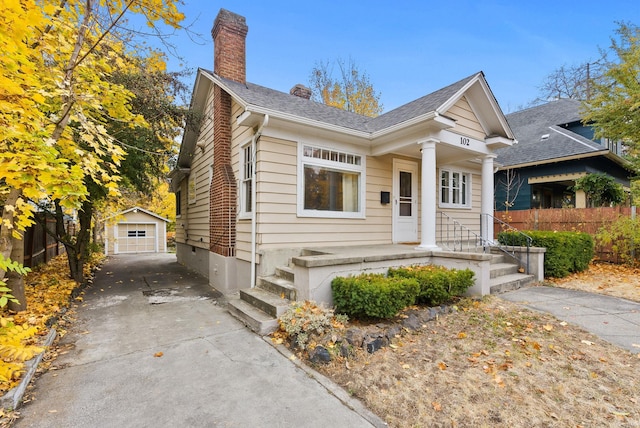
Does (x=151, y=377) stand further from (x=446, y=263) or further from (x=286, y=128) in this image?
(x=446, y=263)

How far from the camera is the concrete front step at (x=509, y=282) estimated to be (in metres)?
Result: 5.68

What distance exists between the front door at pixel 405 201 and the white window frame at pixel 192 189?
656cm

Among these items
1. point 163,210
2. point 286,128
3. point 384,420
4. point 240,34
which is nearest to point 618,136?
point 286,128

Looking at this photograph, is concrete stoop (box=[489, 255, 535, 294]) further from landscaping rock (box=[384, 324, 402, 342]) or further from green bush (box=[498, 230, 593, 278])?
landscaping rock (box=[384, 324, 402, 342])

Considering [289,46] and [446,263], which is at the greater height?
[289,46]

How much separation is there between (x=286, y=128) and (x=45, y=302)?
5.30 m

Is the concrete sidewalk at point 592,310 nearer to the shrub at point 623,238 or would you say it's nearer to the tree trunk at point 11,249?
the shrub at point 623,238

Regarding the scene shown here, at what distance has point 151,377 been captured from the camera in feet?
10.5

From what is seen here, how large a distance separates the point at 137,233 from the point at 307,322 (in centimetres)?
2037

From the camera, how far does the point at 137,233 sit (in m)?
20.3

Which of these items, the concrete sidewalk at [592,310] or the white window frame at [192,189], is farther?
the white window frame at [192,189]

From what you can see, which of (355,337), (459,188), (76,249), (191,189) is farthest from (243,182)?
(459,188)

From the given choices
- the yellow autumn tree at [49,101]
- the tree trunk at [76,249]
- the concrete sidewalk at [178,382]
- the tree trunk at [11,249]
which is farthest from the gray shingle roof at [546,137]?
→ the tree trunk at [11,249]

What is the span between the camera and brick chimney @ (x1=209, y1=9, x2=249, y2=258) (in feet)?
22.9
